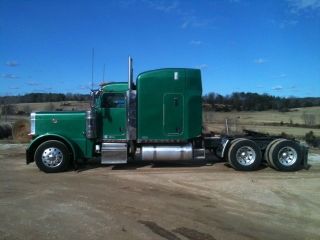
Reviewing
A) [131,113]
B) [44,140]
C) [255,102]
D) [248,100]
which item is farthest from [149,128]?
[255,102]

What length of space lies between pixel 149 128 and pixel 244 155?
11.0 feet

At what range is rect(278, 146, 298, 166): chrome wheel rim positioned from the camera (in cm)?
1483

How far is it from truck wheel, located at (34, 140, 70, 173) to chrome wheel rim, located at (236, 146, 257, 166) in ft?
18.8

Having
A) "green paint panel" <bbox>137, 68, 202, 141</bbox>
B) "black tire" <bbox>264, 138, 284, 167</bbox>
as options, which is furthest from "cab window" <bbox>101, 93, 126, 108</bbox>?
"black tire" <bbox>264, 138, 284, 167</bbox>

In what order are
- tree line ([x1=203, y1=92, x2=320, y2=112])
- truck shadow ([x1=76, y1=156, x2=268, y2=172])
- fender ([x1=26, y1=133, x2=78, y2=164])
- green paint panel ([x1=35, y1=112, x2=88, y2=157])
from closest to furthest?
fender ([x1=26, y1=133, x2=78, y2=164])
green paint panel ([x1=35, y1=112, x2=88, y2=157])
truck shadow ([x1=76, y1=156, x2=268, y2=172])
tree line ([x1=203, y1=92, x2=320, y2=112])

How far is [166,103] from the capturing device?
49.7 feet

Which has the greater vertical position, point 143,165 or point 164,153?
point 164,153

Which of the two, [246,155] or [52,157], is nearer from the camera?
[52,157]

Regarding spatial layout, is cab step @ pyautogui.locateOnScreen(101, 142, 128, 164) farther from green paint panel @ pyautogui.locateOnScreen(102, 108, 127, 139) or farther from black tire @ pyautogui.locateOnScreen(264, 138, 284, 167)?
black tire @ pyautogui.locateOnScreen(264, 138, 284, 167)

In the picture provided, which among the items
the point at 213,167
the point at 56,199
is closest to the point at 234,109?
the point at 213,167

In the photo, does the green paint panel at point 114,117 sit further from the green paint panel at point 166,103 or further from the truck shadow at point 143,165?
the truck shadow at point 143,165

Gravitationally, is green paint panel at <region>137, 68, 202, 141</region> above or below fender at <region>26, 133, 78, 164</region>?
above

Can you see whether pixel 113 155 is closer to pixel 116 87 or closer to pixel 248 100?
pixel 116 87

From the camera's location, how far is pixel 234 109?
3856 cm
